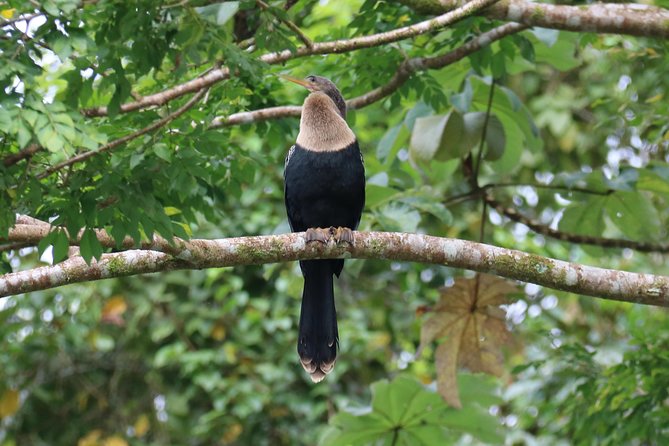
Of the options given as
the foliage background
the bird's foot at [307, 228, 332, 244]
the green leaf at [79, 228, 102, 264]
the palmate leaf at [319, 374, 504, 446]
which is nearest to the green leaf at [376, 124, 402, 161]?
the foliage background

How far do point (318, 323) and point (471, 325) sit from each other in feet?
2.83

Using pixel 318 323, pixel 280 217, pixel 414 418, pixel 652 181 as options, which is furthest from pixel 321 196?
pixel 280 217

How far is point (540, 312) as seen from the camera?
6.60 m

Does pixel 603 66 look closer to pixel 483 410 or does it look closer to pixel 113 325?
pixel 483 410

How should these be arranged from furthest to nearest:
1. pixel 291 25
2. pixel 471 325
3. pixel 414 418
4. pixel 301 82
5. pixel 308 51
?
pixel 471 325
pixel 414 418
pixel 301 82
pixel 308 51
pixel 291 25

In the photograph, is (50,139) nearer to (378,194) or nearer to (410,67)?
(410,67)

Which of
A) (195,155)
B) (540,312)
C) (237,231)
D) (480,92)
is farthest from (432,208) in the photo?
(540,312)

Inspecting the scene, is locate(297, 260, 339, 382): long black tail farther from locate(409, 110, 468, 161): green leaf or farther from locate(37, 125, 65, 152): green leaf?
Answer: locate(37, 125, 65, 152): green leaf

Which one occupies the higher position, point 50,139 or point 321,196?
point 50,139

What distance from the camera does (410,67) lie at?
3.64 metres

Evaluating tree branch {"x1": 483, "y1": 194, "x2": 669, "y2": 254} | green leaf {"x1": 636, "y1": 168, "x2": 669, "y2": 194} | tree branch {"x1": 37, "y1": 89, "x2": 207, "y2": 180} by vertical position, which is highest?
tree branch {"x1": 37, "y1": 89, "x2": 207, "y2": 180}

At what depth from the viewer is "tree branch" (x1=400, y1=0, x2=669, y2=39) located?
11.1ft

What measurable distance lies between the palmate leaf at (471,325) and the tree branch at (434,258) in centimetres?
102

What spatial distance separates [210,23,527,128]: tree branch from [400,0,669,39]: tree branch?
152 millimetres
